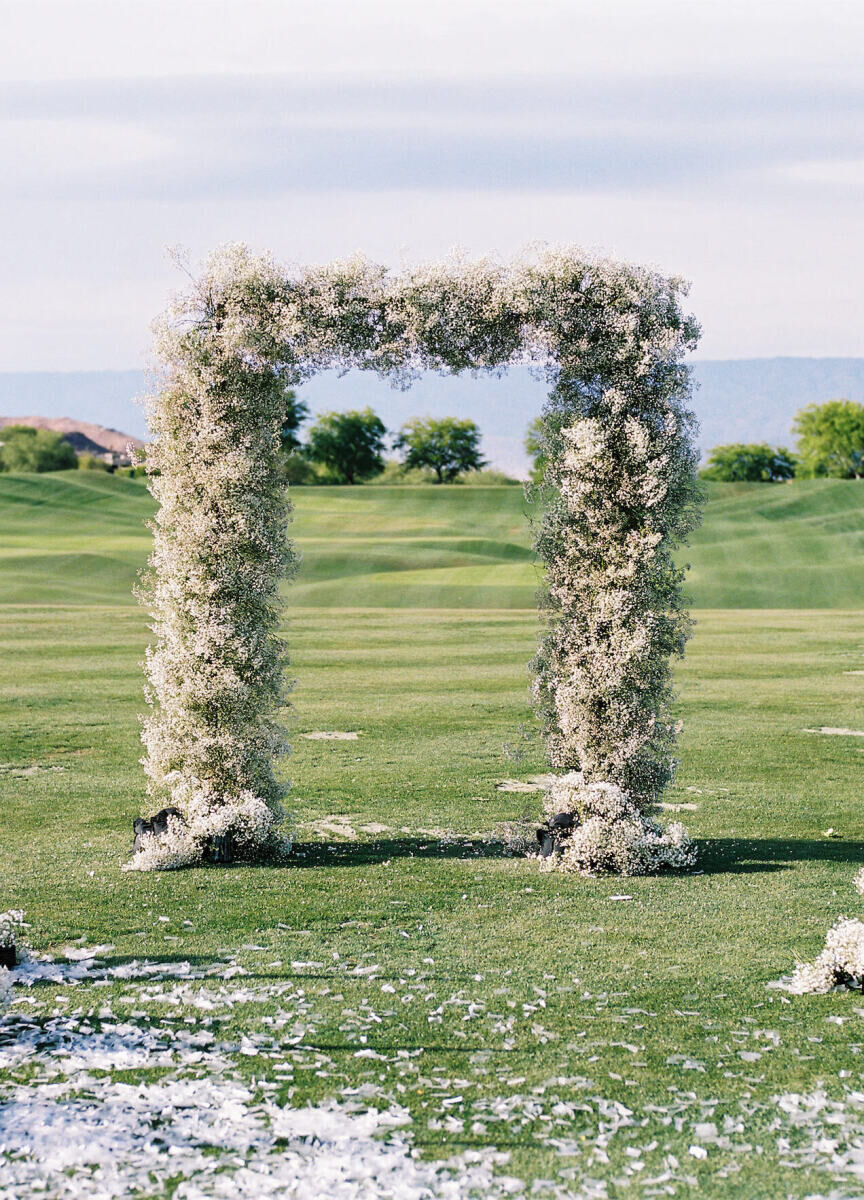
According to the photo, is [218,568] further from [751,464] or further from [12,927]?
[751,464]

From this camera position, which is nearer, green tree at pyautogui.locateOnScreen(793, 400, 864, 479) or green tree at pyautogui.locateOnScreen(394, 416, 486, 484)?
green tree at pyautogui.locateOnScreen(394, 416, 486, 484)

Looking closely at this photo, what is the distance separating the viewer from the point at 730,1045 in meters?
8.48

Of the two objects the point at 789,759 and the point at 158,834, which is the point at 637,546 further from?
the point at 789,759

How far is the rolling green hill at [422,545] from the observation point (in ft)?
172

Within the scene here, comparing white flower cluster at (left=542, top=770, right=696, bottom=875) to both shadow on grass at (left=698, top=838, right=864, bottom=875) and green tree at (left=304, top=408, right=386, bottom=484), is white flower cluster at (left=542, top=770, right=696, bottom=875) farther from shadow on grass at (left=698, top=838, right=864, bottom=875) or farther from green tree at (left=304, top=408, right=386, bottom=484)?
green tree at (left=304, top=408, right=386, bottom=484)

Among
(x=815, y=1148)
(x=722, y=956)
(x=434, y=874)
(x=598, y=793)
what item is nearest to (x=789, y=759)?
(x=598, y=793)

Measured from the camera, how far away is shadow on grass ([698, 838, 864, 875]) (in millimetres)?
13703

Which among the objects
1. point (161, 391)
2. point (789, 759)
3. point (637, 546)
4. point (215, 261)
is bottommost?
point (789, 759)

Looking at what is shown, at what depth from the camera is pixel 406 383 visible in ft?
45.9

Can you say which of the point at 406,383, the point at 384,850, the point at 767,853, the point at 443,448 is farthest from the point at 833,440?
the point at 384,850

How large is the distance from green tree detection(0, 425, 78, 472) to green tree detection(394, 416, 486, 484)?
3364 cm

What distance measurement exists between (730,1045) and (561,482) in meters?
7.19

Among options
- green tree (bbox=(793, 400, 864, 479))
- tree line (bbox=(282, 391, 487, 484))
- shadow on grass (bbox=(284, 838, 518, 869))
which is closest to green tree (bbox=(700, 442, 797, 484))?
green tree (bbox=(793, 400, 864, 479))

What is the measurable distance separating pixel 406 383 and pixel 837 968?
7.61m
